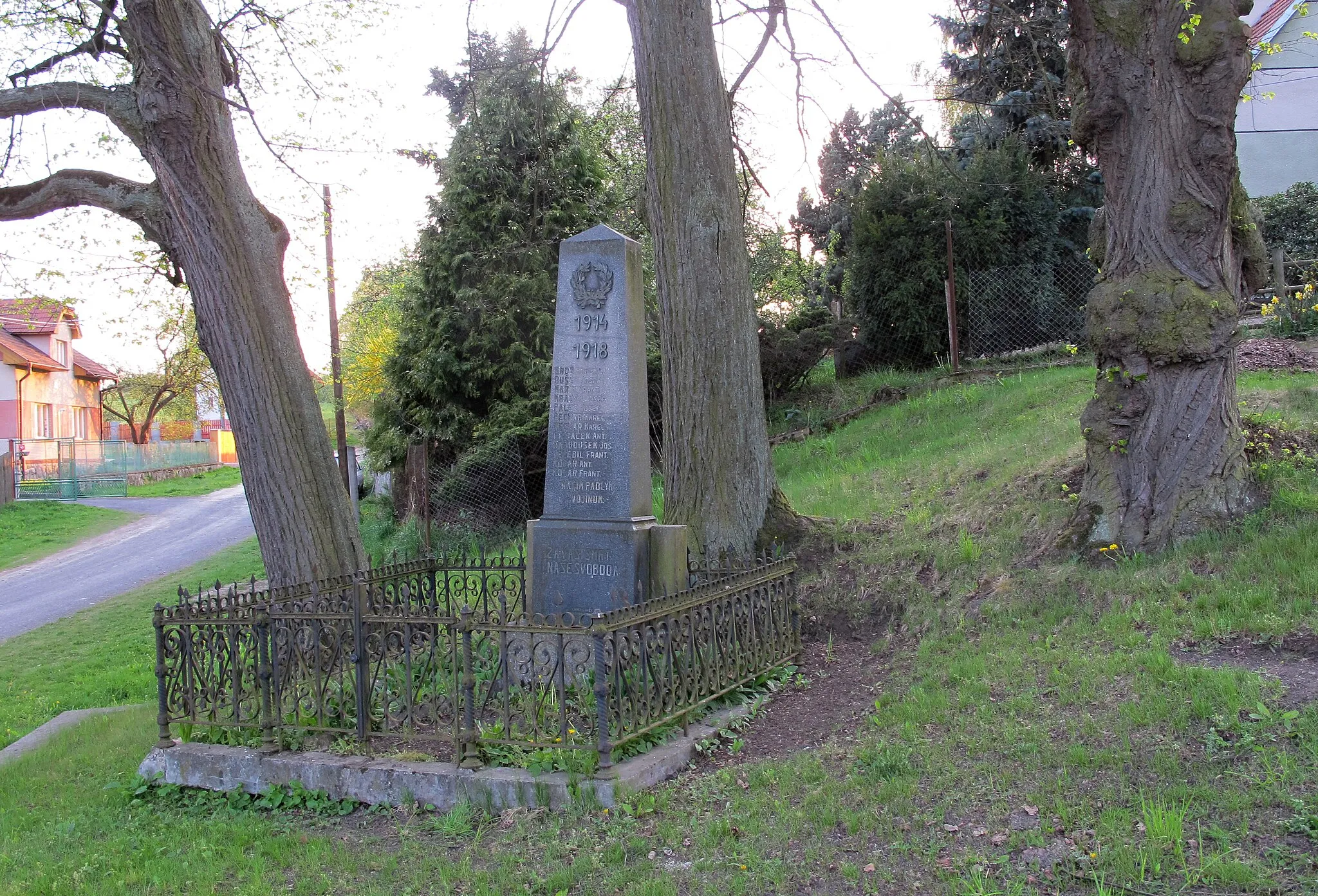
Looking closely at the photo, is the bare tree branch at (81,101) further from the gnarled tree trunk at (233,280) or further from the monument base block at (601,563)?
the monument base block at (601,563)

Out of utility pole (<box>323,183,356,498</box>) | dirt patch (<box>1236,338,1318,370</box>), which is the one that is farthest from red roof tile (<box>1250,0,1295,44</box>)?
utility pole (<box>323,183,356,498</box>)

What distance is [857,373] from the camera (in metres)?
17.1

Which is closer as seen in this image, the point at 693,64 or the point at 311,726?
the point at 311,726

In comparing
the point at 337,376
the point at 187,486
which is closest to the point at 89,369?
the point at 187,486

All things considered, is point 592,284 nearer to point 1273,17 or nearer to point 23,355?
point 1273,17

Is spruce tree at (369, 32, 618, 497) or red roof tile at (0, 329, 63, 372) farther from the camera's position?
red roof tile at (0, 329, 63, 372)

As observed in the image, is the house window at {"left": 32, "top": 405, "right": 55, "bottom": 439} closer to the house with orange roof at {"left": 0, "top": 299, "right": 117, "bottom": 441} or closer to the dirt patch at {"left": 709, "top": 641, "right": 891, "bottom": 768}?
the house with orange roof at {"left": 0, "top": 299, "right": 117, "bottom": 441}

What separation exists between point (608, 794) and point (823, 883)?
4.17 feet

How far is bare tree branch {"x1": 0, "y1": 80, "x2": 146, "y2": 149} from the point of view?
8.41 meters

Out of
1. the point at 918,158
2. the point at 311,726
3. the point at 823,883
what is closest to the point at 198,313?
the point at 311,726

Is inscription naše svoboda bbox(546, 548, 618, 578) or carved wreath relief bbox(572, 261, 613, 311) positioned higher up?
carved wreath relief bbox(572, 261, 613, 311)

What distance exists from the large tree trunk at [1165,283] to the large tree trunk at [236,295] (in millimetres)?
6098

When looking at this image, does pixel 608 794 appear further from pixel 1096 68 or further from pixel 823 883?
pixel 1096 68

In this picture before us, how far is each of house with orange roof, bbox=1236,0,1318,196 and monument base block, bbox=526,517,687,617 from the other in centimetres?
2286
